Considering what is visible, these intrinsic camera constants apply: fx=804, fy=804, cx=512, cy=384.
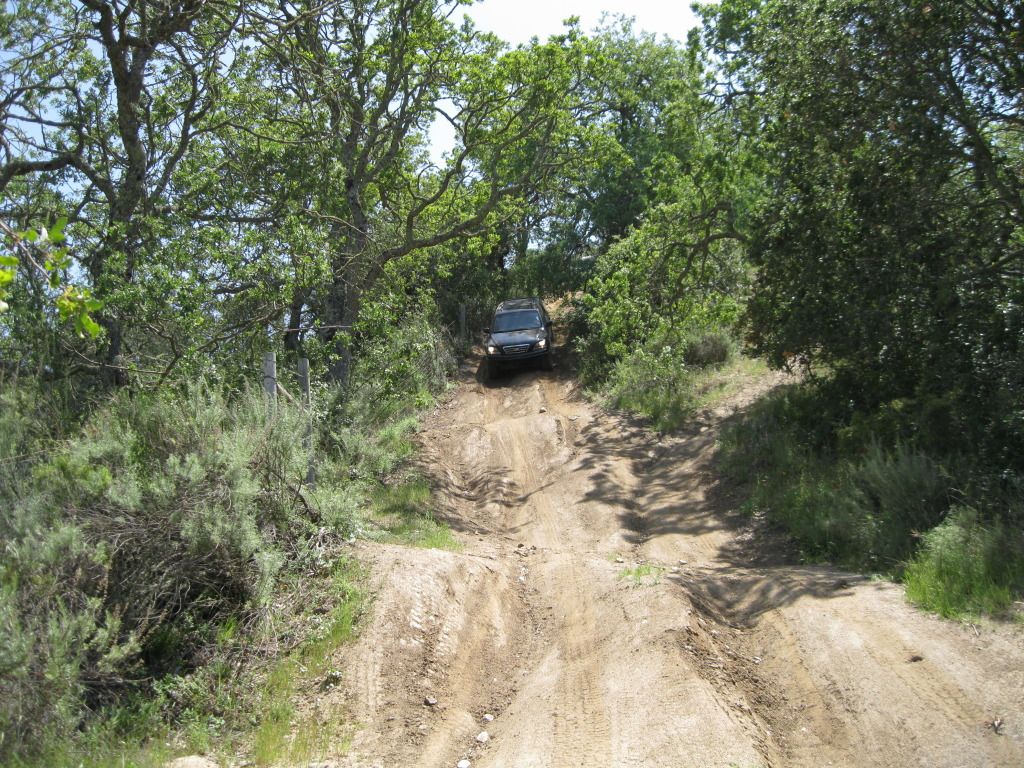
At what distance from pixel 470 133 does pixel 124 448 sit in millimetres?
10461

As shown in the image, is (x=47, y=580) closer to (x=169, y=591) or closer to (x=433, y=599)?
(x=169, y=591)

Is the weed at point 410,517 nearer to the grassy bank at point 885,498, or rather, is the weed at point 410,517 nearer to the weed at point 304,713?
the weed at point 304,713

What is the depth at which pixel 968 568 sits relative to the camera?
6.68 metres

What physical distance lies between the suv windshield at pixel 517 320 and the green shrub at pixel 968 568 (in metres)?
16.9

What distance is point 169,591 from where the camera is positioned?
6.29 meters

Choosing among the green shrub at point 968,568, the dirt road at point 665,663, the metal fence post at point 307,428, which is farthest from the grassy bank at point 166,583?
the green shrub at point 968,568

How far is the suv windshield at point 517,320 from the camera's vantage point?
23672mm

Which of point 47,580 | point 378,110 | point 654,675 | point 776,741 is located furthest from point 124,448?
point 378,110

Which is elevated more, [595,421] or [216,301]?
[216,301]

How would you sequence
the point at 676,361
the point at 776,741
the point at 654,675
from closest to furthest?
the point at 776,741
the point at 654,675
the point at 676,361

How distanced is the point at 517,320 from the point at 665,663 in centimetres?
1820

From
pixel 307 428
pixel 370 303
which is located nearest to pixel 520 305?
pixel 370 303

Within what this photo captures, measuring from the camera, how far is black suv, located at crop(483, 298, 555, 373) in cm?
2283

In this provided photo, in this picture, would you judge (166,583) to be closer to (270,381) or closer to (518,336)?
(270,381)
